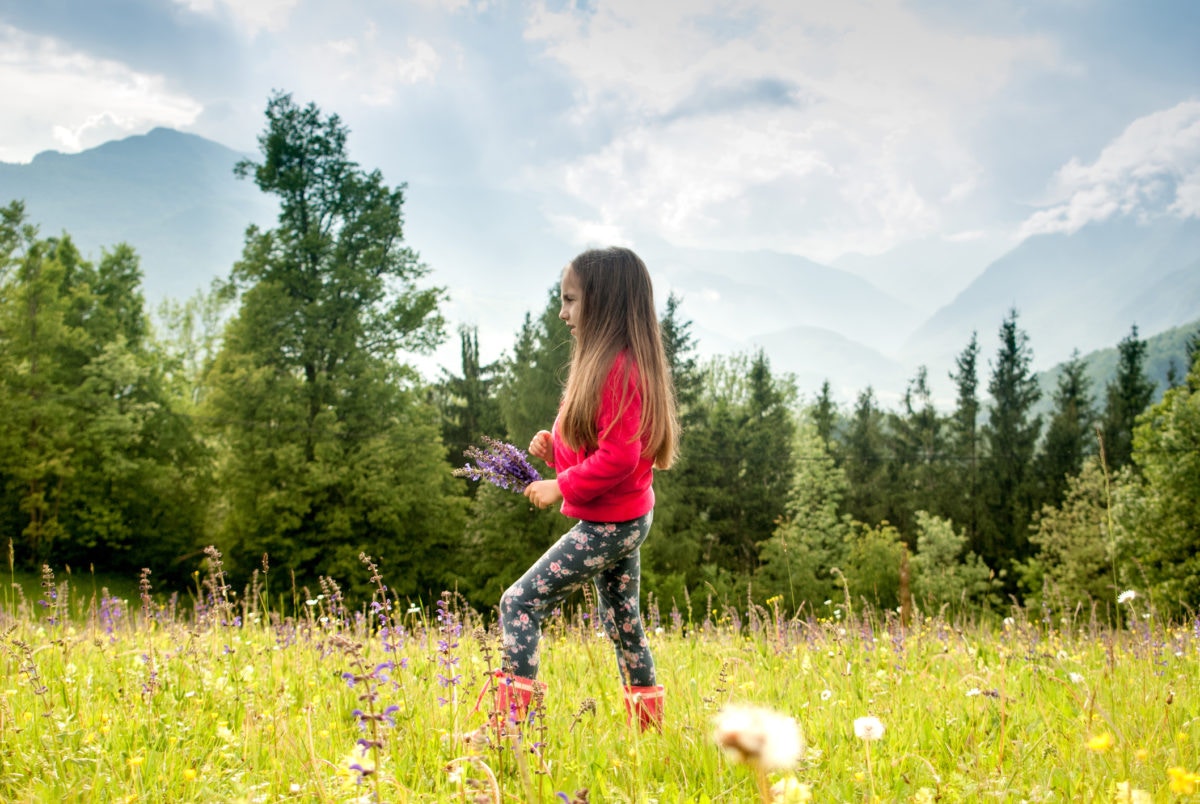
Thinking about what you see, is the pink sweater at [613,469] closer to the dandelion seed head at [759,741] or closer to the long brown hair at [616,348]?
the long brown hair at [616,348]

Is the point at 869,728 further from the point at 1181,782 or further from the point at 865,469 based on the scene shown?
the point at 865,469

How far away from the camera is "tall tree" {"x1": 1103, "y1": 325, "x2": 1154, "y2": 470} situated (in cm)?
3744

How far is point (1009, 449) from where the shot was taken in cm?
3938

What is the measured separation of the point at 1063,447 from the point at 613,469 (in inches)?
1651

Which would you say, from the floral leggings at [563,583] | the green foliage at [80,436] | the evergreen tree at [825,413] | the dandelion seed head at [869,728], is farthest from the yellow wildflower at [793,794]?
the evergreen tree at [825,413]

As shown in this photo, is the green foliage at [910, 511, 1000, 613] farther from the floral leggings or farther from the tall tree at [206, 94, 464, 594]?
the floral leggings

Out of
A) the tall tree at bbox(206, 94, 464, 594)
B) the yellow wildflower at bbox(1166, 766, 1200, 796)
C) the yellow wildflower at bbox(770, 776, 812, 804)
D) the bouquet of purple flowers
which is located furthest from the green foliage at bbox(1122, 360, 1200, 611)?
the yellow wildflower at bbox(770, 776, 812, 804)

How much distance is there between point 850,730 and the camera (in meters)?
2.57

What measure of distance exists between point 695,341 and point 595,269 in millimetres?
33845

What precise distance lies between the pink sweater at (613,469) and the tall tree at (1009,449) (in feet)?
124

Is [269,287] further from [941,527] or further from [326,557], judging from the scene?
[941,527]

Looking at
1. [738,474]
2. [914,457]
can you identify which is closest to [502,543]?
[738,474]

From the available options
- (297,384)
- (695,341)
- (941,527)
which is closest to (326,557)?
(297,384)

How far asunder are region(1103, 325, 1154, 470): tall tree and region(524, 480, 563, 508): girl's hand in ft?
136
